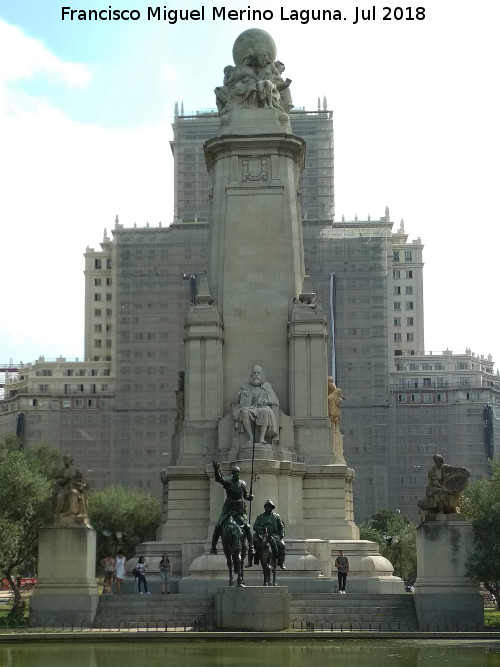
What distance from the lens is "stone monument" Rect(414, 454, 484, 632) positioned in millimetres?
36656

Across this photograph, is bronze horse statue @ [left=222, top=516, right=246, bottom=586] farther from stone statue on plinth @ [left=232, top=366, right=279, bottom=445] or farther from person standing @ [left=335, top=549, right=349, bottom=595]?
stone statue on plinth @ [left=232, top=366, right=279, bottom=445]

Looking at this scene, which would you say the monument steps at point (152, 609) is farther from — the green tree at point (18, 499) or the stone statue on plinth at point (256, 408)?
the green tree at point (18, 499)

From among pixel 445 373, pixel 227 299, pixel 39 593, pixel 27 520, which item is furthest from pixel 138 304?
pixel 39 593

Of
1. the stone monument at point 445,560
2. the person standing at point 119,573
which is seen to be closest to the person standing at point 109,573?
the person standing at point 119,573

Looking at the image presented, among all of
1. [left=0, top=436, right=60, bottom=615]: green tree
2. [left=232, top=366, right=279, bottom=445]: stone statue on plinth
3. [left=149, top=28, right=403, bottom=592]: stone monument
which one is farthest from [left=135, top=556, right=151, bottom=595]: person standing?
[left=0, top=436, right=60, bottom=615]: green tree

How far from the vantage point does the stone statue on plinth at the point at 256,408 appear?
4322 centimetres

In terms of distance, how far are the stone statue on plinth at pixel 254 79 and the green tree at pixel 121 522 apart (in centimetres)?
4074

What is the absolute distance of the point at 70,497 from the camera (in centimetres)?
3866

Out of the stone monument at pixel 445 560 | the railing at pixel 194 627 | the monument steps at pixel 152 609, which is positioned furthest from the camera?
the stone monument at pixel 445 560

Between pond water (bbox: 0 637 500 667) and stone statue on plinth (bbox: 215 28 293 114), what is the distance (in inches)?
957

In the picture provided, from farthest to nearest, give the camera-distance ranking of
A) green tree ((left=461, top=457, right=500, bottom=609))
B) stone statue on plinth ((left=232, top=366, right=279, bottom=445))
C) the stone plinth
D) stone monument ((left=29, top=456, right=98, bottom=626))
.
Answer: stone statue on plinth ((left=232, top=366, right=279, bottom=445)) < stone monument ((left=29, top=456, right=98, bottom=626)) < green tree ((left=461, top=457, right=500, bottom=609)) < the stone plinth

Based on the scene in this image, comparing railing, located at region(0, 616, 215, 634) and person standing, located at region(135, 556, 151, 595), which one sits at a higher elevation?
person standing, located at region(135, 556, 151, 595)

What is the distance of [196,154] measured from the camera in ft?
400

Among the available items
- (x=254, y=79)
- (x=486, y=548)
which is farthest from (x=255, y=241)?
(x=486, y=548)
